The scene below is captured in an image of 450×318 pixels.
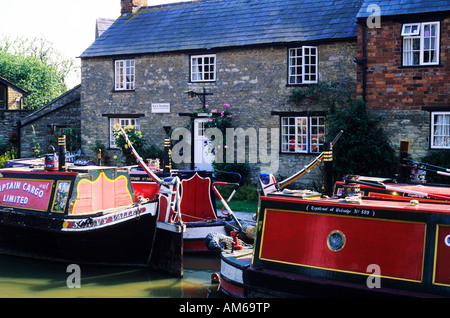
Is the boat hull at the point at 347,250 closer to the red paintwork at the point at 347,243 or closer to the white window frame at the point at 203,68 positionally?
the red paintwork at the point at 347,243

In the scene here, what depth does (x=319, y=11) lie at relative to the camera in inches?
680

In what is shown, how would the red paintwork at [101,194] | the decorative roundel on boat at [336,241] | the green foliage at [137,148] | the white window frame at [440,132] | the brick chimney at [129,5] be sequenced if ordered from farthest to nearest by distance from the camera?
the brick chimney at [129,5], the green foliage at [137,148], the white window frame at [440,132], the red paintwork at [101,194], the decorative roundel on boat at [336,241]

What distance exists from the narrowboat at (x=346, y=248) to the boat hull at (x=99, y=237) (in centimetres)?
262

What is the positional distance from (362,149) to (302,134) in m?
2.46

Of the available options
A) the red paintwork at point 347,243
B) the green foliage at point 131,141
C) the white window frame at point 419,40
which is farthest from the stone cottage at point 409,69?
the red paintwork at point 347,243

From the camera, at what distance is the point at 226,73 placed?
17.7 m

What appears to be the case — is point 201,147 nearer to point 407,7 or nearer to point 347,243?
point 407,7

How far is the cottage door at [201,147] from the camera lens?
18.0m

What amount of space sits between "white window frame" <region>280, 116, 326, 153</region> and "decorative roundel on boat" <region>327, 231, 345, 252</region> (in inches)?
371

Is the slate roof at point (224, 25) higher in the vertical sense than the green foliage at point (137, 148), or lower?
higher

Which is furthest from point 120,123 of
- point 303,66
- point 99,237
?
point 99,237

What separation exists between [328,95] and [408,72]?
244cm

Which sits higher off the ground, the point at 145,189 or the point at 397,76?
the point at 397,76

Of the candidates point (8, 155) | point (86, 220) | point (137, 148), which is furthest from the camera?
point (8, 155)
